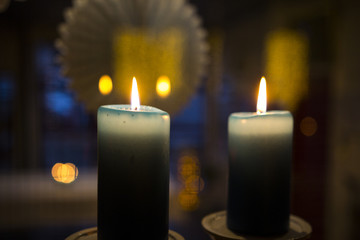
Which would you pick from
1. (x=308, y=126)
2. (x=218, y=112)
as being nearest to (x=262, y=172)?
(x=308, y=126)

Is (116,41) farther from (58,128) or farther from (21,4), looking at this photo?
(58,128)

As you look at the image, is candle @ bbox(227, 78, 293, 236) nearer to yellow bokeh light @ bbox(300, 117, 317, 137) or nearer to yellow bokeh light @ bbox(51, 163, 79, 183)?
yellow bokeh light @ bbox(300, 117, 317, 137)

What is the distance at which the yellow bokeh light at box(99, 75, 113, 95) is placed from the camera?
1177 mm

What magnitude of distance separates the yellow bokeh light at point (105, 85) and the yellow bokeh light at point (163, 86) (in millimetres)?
165

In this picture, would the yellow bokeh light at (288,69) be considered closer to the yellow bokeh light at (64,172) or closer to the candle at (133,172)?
the yellow bokeh light at (64,172)

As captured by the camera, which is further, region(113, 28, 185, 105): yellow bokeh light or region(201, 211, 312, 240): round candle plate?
region(113, 28, 185, 105): yellow bokeh light

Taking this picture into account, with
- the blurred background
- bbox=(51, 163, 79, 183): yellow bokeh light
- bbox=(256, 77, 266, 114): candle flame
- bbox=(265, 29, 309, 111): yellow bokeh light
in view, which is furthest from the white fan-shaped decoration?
bbox=(51, 163, 79, 183): yellow bokeh light

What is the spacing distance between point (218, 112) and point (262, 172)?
113 inches

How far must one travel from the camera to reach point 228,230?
1.56 ft

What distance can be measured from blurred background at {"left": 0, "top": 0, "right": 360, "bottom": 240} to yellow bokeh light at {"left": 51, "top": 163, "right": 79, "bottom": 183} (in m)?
0.01

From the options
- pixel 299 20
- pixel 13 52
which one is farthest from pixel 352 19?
pixel 13 52

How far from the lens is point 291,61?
244 centimetres

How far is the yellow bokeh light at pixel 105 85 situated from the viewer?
1.18 meters

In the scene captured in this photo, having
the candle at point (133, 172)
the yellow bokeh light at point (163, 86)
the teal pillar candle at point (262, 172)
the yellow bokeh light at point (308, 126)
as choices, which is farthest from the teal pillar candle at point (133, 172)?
the yellow bokeh light at point (308, 126)
